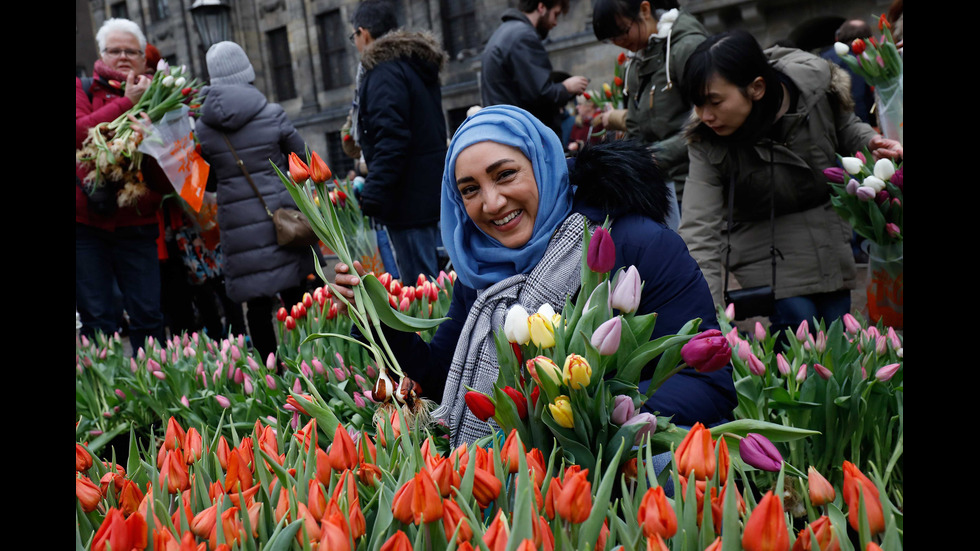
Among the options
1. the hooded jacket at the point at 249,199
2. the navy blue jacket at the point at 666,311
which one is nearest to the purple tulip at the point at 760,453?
the navy blue jacket at the point at 666,311

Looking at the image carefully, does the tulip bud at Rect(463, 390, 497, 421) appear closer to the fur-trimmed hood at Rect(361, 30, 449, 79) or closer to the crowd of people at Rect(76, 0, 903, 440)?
the crowd of people at Rect(76, 0, 903, 440)

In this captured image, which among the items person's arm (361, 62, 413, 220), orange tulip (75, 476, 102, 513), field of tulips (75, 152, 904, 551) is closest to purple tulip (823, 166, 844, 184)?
field of tulips (75, 152, 904, 551)

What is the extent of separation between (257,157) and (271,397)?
2.22 m

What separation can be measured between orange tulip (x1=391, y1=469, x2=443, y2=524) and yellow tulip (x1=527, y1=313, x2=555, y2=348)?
29 cm

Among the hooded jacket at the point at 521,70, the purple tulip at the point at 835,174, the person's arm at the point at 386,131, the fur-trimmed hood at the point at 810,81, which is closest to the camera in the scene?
the purple tulip at the point at 835,174

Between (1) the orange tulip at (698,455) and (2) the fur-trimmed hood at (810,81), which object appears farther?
(2) the fur-trimmed hood at (810,81)

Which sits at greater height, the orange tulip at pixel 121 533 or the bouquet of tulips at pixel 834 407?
the orange tulip at pixel 121 533

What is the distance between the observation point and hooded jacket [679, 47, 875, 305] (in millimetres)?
3004

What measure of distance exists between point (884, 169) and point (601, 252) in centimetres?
190

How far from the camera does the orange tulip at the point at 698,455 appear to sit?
108 cm

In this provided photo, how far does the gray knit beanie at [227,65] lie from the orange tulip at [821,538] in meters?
4.09

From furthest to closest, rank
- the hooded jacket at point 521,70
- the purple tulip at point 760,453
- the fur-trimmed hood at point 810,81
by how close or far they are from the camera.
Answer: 1. the hooded jacket at point 521,70
2. the fur-trimmed hood at point 810,81
3. the purple tulip at point 760,453

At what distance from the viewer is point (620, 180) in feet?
6.68

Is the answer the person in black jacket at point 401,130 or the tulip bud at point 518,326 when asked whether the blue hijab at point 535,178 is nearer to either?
the tulip bud at point 518,326
